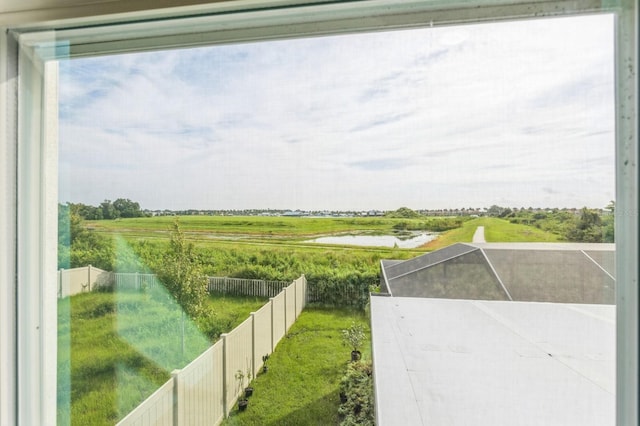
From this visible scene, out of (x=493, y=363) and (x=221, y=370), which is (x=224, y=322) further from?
(x=493, y=363)

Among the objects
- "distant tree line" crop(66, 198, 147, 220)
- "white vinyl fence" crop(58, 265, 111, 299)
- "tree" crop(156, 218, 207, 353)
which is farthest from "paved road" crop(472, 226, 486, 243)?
"white vinyl fence" crop(58, 265, 111, 299)

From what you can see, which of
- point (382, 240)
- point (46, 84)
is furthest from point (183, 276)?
point (46, 84)

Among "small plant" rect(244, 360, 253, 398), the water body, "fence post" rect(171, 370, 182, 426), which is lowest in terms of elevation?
"fence post" rect(171, 370, 182, 426)

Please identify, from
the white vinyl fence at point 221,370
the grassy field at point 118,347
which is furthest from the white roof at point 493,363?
the grassy field at point 118,347

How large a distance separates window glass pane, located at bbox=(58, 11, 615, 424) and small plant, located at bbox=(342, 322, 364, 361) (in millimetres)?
61

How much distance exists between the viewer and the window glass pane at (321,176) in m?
0.65

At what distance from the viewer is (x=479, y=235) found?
27.1 inches

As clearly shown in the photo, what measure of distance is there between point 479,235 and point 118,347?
2.81 feet

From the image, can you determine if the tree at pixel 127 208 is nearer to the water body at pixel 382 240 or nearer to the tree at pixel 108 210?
the tree at pixel 108 210

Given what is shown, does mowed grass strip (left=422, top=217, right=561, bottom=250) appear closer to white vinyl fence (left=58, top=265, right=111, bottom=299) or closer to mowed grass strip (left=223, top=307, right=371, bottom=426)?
mowed grass strip (left=223, top=307, right=371, bottom=426)

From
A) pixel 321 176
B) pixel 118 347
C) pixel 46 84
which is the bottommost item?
pixel 118 347

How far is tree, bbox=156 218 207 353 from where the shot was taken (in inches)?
30.8

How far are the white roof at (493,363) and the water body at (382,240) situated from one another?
0.38ft

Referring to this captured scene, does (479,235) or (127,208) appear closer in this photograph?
(479,235)
